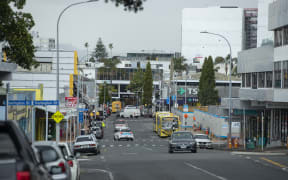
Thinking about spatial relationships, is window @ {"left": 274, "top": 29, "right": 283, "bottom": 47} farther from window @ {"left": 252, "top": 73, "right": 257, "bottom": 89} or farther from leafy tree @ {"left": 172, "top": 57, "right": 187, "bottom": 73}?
leafy tree @ {"left": 172, "top": 57, "right": 187, "bottom": 73}

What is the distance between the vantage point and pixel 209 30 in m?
189

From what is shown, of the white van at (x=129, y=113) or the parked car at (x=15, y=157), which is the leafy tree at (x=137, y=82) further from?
the parked car at (x=15, y=157)

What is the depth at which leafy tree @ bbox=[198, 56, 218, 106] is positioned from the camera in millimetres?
90500

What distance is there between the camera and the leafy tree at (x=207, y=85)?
9050 cm

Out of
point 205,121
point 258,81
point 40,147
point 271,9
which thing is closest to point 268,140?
point 258,81

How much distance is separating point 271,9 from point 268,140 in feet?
43.1

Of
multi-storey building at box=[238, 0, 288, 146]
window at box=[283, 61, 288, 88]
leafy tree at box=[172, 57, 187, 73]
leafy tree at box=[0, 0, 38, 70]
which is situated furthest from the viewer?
leafy tree at box=[172, 57, 187, 73]

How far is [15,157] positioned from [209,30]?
184 metres

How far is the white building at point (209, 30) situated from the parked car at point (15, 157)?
572ft

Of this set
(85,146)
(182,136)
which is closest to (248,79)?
(182,136)

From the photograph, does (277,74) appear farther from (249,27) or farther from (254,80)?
(249,27)

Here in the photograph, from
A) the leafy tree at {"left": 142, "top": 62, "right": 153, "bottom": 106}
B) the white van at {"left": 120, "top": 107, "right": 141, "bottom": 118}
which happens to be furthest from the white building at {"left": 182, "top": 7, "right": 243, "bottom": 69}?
the white van at {"left": 120, "top": 107, "right": 141, "bottom": 118}

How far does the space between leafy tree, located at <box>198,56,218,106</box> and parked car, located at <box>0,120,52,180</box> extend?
82.8 m

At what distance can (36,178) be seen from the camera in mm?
7395
